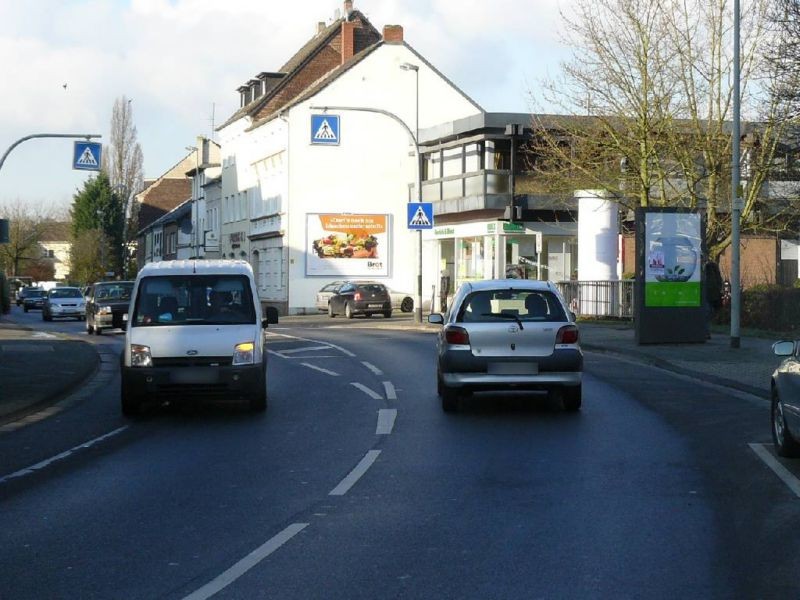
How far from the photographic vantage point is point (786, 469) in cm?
1064

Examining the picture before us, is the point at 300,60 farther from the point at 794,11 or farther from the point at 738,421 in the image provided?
the point at 738,421

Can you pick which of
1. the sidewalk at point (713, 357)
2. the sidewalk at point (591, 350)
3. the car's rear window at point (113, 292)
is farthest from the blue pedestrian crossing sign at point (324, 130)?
the sidewalk at point (713, 357)

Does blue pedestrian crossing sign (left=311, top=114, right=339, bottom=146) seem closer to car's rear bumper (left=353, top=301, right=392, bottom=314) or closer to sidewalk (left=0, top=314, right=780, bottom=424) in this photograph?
sidewalk (left=0, top=314, right=780, bottom=424)

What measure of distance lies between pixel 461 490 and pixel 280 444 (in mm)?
3331

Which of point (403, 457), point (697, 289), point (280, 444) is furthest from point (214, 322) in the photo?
point (697, 289)

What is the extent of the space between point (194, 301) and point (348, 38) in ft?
176

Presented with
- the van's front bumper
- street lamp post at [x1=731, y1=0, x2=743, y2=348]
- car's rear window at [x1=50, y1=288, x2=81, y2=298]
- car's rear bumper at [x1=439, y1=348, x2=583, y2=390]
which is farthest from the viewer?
car's rear window at [x1=50, y1=288, x2=81, y2=298]

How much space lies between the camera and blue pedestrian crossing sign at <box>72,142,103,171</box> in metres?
35.8

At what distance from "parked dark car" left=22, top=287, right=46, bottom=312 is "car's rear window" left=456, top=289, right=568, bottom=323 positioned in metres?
66.1

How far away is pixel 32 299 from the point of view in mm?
78938

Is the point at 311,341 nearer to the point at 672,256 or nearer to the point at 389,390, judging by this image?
the point at 672,256

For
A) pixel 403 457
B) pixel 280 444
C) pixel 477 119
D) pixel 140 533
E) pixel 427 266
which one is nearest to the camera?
pixel 140 533

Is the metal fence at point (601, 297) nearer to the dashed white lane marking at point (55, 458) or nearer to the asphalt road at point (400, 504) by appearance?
the asphalt road at point (400, 504)

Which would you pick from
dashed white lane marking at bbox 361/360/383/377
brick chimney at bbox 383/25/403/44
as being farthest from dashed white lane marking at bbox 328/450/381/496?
brick chimney at bbox 383/25/403/44
